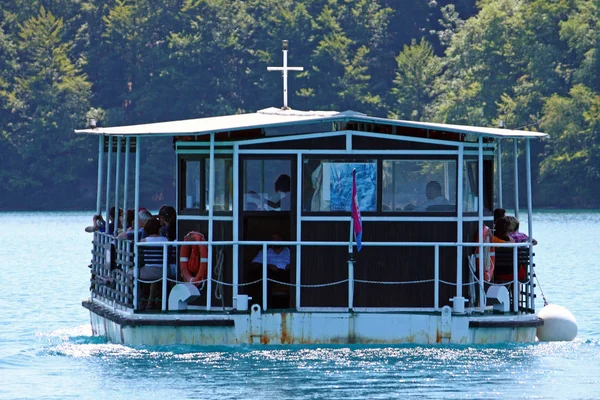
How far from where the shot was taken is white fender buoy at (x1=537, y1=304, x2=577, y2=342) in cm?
2219

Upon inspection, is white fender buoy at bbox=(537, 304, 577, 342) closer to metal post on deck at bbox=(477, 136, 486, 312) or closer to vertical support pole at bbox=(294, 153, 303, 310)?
metal post on deck at bbox=(477, 136, 486, 312)

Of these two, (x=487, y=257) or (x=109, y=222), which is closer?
(x=487, y=257)

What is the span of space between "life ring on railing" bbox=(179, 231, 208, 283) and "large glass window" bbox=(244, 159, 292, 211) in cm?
74

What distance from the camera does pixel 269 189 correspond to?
21516 mm

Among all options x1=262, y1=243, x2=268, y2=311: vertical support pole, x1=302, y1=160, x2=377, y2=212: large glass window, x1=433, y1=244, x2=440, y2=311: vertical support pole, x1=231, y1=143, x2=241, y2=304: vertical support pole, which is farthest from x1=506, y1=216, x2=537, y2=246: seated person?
x1=231, y1=143, x2=241, y2=304: vertical support pole

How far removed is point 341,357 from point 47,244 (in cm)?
3868

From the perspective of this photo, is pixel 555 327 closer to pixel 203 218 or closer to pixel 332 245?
pixel 332 245

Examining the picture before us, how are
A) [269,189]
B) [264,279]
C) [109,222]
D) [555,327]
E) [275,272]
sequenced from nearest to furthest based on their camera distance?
[264,279], [269,189], [275,272], [555,327], [109,222]

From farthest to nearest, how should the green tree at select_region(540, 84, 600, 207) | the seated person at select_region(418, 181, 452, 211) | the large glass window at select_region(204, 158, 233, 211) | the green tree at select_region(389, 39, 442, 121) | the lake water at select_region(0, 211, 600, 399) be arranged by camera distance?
1. the green tree at select_region(389, 39, 442, 121)
2. the green tree at select_region(540, 84, 600, 207)
3. the large glass window at select_region(204, 158, 233, 211)
4. the seated person at select_region(418, 181, 452, 211)
5. the lake water at select_region(0, 211, 600, 399)

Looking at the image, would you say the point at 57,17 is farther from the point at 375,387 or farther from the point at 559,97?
the point at 375,387

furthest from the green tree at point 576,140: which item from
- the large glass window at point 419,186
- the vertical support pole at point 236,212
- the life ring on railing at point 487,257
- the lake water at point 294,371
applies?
the vertical support pole at point 236,212

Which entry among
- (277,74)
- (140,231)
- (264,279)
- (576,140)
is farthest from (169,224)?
(277,74)

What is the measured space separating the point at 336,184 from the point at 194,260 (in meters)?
2.02

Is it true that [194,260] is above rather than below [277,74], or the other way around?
below
